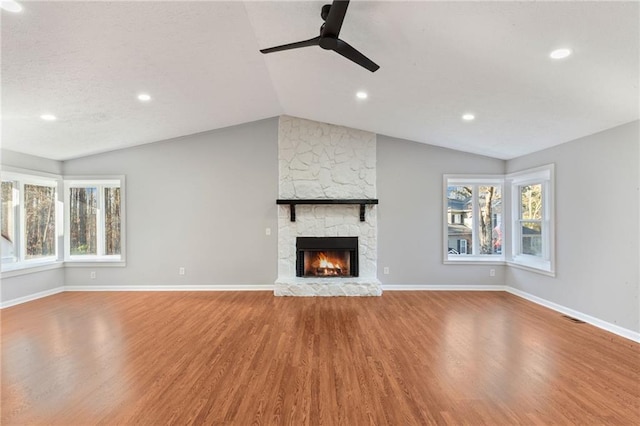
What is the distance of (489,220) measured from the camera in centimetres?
530

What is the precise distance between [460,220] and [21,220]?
769 cm

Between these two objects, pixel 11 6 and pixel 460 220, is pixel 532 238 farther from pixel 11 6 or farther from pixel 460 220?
pixel 11 6

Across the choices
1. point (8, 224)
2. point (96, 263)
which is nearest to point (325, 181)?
point (96, 263)

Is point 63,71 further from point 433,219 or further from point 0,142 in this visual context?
point 433,219

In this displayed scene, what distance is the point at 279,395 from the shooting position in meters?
2.10

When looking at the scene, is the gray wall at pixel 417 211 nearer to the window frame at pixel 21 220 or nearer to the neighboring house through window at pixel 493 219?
the neighboring house through window at pixel 493 219

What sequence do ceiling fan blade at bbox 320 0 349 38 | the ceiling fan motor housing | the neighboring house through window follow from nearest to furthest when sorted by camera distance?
ceiling fan blade at bbox 320 0 349 38
the ceiling fan motor housing
the neighboring house through window

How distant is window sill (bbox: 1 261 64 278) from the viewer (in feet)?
13.9

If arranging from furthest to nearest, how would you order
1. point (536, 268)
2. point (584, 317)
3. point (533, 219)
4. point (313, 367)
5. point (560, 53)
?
point (533, 219) → point (536, 268) → point (584, 317) → point (313, 367) → point (560, 53)

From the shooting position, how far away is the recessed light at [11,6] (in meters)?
1.90

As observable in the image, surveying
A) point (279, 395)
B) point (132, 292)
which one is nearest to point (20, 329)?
point (132, 292)

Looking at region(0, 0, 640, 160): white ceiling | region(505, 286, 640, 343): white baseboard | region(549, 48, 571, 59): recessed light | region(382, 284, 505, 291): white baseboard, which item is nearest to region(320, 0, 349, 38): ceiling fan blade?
region(0, 0, 640, 160): white ceiling

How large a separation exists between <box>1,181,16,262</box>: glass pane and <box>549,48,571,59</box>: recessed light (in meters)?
7.27

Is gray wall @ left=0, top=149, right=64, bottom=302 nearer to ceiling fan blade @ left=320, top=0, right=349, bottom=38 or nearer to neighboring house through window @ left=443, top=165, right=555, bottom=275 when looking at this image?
ceiling fan blade @ left=320, top=0, right=349, bottom=38
